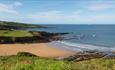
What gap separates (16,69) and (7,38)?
53.1m

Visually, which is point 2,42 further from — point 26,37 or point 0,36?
point 26,37

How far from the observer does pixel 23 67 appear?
4395 mm

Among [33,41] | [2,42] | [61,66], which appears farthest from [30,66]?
[33,41]

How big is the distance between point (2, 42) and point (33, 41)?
26.6 feet

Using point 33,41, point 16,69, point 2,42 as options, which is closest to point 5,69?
point 16,69

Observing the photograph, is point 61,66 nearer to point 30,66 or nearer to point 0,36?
point 30,66

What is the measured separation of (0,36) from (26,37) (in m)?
6.33

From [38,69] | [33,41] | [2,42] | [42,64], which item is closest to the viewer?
[38,69]

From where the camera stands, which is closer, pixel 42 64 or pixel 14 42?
pixel 42 64

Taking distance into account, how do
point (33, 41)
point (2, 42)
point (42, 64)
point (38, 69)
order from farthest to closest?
point (33, 41) < point (2, 42) < point (42, 64) < point (38, 69)

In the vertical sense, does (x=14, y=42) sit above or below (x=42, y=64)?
below

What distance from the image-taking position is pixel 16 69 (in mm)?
4410

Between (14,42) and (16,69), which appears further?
(14,42)

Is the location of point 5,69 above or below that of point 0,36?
above
